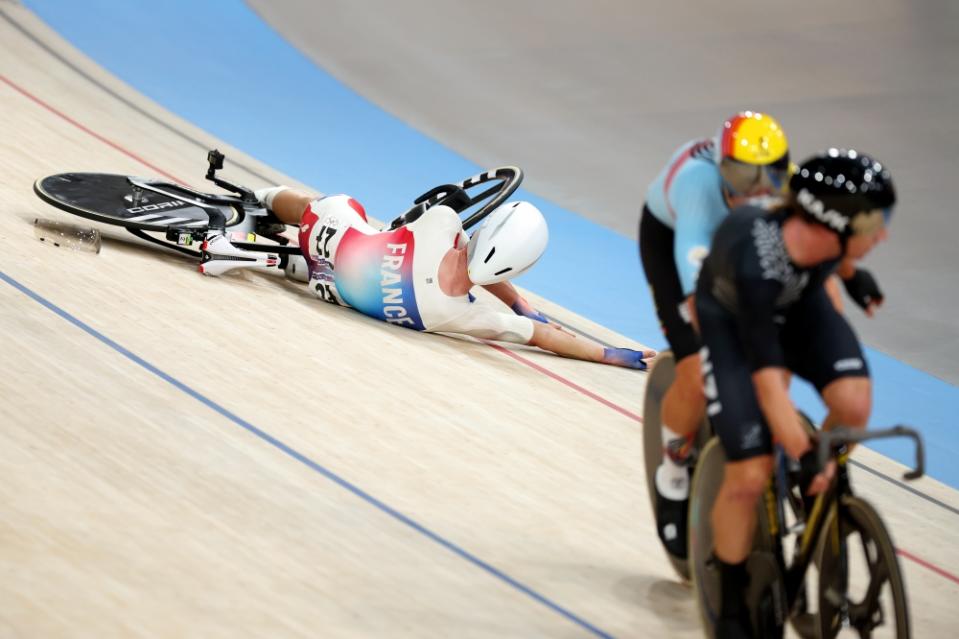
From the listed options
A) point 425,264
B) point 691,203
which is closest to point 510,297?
point 425,264

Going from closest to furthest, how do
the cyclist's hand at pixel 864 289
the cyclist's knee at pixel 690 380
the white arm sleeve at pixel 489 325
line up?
the cyclist's hand at pixel 864 289 → the cyclist's knee at pixel 690 380 → the white arm sleeve at pixel 489 325

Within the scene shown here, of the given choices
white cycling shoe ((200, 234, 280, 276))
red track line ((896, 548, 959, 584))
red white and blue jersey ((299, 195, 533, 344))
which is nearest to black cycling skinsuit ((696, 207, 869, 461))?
red track line ((896, 548, 959, 584))

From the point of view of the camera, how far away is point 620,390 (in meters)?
4.84

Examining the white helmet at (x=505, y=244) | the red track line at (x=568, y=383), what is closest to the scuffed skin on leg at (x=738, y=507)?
the red track line at (x=568, y=383)

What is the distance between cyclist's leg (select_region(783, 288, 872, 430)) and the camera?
2.46 meters

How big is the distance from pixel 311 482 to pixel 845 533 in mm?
1410

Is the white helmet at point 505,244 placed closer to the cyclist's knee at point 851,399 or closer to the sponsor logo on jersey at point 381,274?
the sponsor logo on jersey at point 381,274

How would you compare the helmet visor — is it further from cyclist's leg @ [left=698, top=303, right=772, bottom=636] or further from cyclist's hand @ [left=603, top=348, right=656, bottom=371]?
cyclist's hand @ [left=603, top=348, right=656, bottom=371]

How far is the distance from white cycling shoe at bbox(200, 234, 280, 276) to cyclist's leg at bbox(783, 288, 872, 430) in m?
2.77

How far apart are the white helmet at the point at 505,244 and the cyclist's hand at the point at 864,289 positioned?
Result: 1.87 m

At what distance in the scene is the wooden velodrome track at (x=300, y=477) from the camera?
2.56m

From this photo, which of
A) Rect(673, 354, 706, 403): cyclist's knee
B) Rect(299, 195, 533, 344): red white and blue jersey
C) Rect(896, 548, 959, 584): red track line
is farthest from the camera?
Rect(299, 195, 533, 344): red white and blue jersey

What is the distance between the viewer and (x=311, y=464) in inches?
131

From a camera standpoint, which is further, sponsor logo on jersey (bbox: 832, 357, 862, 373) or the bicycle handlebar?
sponsor logo on jersey (bbox: 832, 357, 862, 373)
